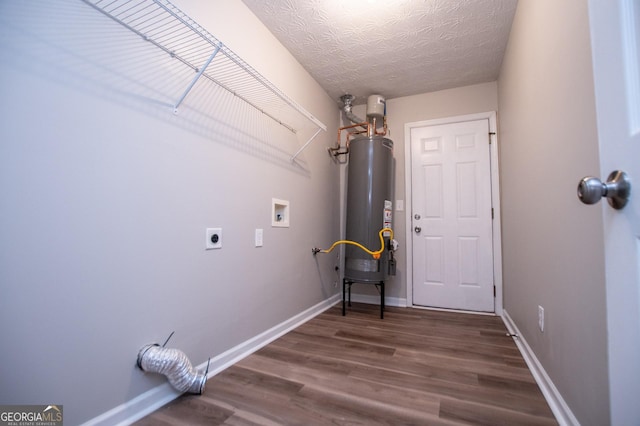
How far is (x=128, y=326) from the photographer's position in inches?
Answer: 49.6

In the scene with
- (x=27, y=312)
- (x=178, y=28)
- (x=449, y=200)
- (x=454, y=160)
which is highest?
(x=178, y=28)

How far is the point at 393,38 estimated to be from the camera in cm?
232

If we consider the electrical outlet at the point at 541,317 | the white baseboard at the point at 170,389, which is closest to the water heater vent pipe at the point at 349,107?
the white baseboard at the point at 170,389

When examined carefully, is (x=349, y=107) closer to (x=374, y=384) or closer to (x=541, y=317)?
(x=541, y=317)

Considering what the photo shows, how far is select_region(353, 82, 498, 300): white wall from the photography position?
3.07m

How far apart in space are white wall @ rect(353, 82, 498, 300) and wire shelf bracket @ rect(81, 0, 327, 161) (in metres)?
1.59

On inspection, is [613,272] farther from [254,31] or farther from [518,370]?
[254,31]

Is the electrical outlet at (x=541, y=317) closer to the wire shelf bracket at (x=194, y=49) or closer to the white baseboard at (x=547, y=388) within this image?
the white baseboard at (x=547, y=388)

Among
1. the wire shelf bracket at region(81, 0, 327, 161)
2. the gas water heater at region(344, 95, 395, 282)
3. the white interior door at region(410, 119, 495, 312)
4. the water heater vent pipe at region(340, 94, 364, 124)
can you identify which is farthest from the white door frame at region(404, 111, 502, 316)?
the wire shelf bracket at region(81, 0, 327, 161)

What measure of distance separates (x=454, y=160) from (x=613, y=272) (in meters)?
2.86

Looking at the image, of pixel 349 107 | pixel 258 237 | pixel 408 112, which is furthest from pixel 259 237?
pixel 408 112

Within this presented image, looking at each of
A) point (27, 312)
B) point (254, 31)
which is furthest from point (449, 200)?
point (27, 312)

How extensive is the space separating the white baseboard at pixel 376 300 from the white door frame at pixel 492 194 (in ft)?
0.26

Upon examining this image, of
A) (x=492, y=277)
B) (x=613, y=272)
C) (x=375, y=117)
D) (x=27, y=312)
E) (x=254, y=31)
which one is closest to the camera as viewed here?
(x=613, y=272)
